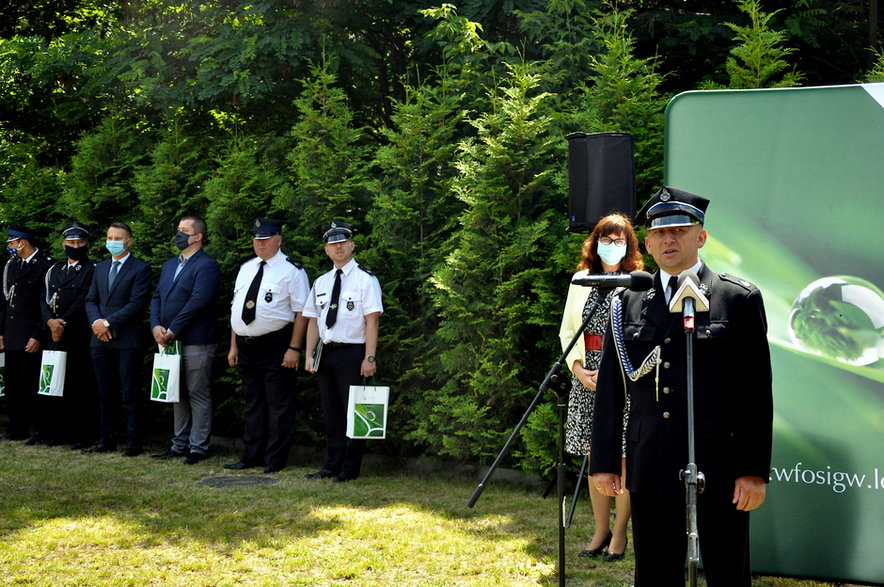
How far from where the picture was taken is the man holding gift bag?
24.0 feet

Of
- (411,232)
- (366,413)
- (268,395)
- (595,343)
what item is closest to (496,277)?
(411,232)

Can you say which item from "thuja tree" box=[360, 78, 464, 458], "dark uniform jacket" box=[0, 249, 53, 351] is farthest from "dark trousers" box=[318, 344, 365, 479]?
"dark uniform jacket" box=[0, 249, 53, 351]

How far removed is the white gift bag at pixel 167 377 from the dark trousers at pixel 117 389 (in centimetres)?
57

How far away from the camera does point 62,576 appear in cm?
474

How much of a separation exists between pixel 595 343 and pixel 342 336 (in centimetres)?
270

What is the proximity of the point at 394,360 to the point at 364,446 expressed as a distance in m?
0.72

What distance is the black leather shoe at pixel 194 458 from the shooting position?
8.12 meters

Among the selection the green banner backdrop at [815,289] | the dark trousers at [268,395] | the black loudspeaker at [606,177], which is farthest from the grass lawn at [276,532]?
the black loudspeaker at [606,177]

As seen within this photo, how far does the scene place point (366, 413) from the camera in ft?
23.2

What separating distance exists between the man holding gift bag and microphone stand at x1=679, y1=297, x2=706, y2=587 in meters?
4.53

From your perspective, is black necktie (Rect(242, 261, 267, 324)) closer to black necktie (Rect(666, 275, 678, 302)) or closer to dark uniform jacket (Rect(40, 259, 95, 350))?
dark uniform jacket (Rect(40, 259, 95, 350))

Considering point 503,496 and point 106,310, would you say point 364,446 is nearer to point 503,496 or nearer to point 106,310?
point 503,496

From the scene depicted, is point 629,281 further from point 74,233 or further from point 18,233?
point 18,233

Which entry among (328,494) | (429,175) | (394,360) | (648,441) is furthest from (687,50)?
(648,441)
